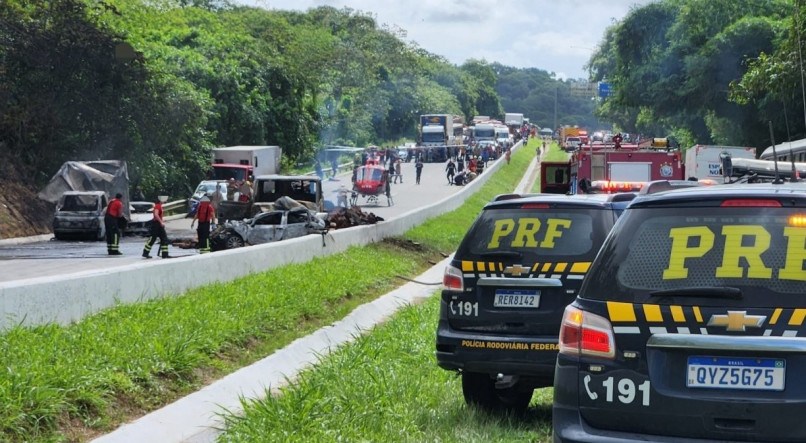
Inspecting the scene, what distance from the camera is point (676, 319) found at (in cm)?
525

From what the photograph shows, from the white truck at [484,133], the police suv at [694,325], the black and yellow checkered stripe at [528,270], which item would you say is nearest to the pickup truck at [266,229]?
the black and yellow checkered stripe at [528,270]

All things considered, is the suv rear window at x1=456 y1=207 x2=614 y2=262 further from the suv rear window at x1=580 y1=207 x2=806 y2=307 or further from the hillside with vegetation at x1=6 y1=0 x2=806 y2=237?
the hillside with vegetation at x1=6 y1=0 x2=806 y2=237

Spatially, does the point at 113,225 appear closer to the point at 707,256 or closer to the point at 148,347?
the point at 148,347

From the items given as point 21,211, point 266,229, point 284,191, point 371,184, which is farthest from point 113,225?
point 371,184

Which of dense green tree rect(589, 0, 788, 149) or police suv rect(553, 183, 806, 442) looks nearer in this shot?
police suv rect(553, 183, 806, 442)

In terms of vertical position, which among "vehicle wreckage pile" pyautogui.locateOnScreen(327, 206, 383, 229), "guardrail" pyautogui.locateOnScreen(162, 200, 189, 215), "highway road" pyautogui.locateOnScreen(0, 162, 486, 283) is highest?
"vehicle wreckage pile" pyautogui.locateOnScreen(327, 206, 383, 229)

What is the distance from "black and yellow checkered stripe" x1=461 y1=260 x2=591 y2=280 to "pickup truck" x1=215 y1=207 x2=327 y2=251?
62.3ft

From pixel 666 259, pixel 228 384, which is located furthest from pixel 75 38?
pixel 666 259

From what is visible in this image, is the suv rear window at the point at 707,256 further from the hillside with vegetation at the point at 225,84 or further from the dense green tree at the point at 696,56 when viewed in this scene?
the dense green tree at the point at 696,56

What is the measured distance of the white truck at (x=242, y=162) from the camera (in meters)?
51.1

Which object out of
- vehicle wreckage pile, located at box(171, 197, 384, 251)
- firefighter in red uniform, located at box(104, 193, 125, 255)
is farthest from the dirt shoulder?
vehicle wreckage pile, located at box(171, 197, 384, 251)

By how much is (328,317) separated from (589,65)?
132 meters

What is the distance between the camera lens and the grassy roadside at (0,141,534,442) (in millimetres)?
8680

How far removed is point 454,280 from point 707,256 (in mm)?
4186
